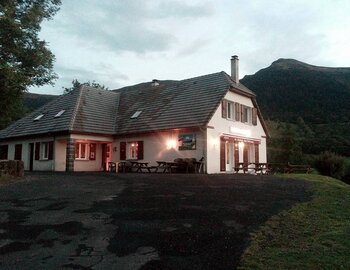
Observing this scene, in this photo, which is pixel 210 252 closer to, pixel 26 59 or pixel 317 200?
pixel 317 200

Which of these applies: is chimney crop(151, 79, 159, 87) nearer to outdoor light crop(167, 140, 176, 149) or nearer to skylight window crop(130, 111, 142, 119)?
skylight window crop(130, 111, 142, 119)

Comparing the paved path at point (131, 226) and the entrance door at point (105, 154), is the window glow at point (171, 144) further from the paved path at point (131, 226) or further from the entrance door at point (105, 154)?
the paved path at point (131, 226)

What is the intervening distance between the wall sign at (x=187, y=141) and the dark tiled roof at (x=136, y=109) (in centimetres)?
71

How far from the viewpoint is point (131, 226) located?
24.6 ft

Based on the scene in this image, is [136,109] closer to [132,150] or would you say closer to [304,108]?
[132,150]

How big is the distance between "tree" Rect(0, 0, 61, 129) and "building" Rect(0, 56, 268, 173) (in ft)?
20.9

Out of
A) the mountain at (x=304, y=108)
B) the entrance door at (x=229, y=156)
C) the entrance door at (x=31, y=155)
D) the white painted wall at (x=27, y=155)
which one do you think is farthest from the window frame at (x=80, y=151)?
the mountain at (x=304, y=108)

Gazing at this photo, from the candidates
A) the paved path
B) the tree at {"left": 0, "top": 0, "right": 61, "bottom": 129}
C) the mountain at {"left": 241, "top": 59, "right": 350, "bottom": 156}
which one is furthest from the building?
the mountain at {"left": 241, "top": 59, "right": 350, "bottom": 156}

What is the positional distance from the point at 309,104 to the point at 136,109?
214ft

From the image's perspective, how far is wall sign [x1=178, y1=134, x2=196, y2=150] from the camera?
76.8ft

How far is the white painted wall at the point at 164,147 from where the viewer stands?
75.9 ft

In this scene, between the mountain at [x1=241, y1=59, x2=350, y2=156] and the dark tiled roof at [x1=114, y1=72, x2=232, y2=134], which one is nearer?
the dark tiled roof at [x1=114, y1=72, x2=232, y2=134]

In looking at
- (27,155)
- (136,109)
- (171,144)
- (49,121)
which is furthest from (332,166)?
(27,155)

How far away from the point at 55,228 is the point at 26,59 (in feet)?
42.6
